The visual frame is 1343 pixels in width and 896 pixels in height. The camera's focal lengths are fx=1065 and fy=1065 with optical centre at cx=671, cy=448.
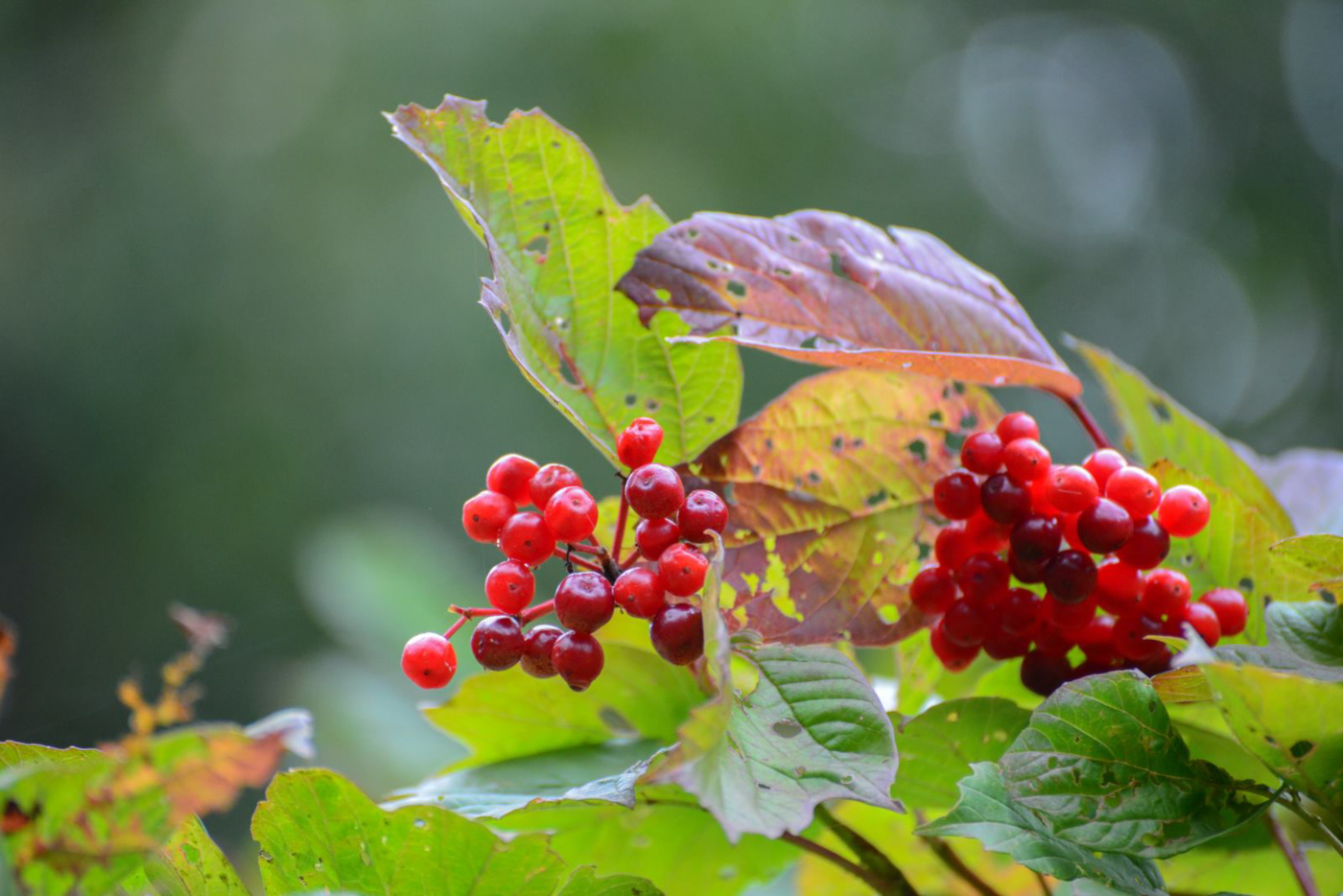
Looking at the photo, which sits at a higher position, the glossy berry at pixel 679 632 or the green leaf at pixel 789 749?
the glossy berry at pixel 679 632

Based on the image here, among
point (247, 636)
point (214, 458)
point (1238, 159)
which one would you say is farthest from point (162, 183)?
point (1238, 159)

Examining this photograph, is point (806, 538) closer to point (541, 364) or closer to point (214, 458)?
point (541, 364)

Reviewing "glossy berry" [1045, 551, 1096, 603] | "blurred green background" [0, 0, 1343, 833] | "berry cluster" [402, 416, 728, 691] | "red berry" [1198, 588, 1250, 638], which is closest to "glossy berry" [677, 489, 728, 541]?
"berry cluster" [402, 416, 728, 691]

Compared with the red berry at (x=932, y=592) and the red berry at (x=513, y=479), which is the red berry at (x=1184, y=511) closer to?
the red berry at (x=932, y=592)

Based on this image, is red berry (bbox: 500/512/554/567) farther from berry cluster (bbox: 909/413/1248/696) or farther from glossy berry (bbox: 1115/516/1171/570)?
glossy berry (bbox: 1115/516/1171/570)

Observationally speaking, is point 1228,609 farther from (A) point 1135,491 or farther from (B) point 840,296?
(B) point 840,296

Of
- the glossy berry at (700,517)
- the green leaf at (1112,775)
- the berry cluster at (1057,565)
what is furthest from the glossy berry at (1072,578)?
the glossy berry at (700,517)
